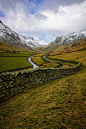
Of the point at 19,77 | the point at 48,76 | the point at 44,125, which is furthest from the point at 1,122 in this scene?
the point at 48,76

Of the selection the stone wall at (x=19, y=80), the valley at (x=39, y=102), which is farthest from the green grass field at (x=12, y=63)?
the valley at (x=39, y=102)

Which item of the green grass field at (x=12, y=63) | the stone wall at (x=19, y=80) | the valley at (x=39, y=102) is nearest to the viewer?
the valley at (x=39, y=102)

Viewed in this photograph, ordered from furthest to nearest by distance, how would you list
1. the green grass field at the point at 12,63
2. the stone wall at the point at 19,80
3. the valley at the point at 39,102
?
the green grass field at the point at 12,63 → the stone wall at the point at 19,80 → the valley at the point at 39,102

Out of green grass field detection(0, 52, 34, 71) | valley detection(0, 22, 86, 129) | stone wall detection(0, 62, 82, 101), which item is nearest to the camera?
valley detection(0, 22, 86, 129)

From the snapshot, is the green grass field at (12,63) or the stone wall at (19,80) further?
the green grass field at (12,63)

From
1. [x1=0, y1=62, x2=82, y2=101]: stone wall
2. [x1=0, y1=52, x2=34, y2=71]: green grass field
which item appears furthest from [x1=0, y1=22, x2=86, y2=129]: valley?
[x1=0, y1=52, x2=34, y2=71]: green grass field

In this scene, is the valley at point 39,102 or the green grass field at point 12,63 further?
the green grass field at point 12,63

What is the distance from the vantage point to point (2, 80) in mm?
6520

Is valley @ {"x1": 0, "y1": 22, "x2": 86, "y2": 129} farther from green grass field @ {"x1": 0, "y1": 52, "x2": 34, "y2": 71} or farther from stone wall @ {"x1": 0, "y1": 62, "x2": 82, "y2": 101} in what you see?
green grass field @ {"x1": 0, "y1": 52, "x2": 34, "y2": 71}

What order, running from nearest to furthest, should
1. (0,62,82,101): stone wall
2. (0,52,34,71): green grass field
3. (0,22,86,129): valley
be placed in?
(0,22,86,129): valley → (0,62,82,101): stone wall → (0,52,34,71): green grass field

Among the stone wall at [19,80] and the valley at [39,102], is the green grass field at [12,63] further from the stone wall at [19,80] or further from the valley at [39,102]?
the valley at [39,102]

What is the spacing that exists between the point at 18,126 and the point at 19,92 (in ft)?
15.4

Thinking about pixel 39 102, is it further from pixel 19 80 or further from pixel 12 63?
pixel 12 63

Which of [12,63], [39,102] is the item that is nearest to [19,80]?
[39,102]
